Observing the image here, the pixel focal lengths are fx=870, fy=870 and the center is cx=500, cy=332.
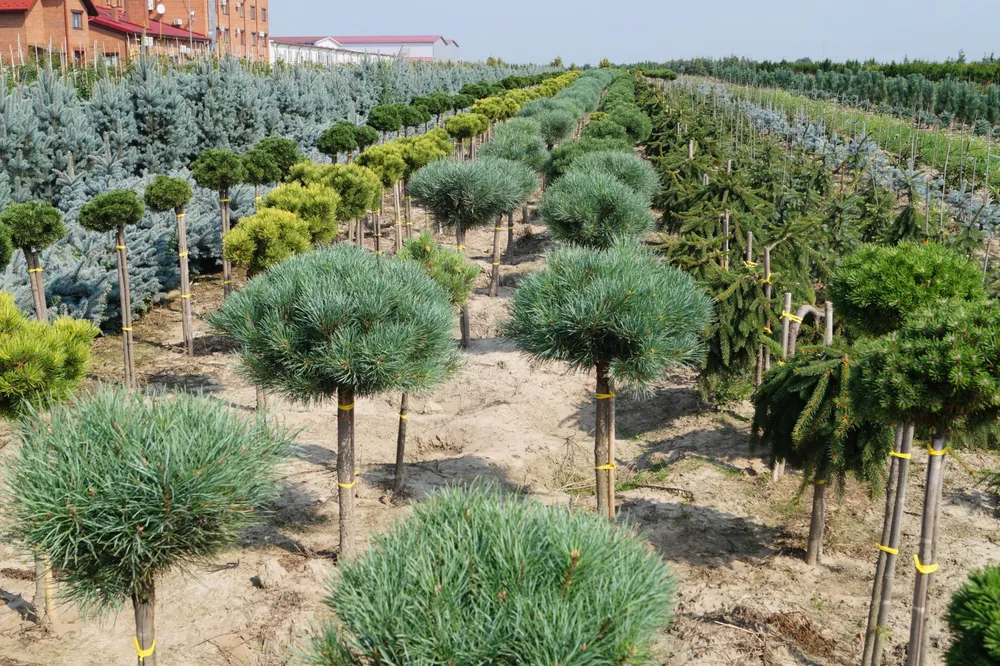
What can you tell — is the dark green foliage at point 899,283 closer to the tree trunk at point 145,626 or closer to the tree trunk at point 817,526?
the tree trunk at point 817,526

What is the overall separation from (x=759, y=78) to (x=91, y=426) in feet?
224

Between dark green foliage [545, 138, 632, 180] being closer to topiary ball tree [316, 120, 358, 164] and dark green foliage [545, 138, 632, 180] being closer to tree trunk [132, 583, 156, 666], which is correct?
topiary ball tree [316, 120, 358, 164]

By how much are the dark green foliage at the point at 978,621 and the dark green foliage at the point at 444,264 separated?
746cm

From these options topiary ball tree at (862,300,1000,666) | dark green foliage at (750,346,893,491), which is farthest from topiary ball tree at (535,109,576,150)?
topiary ball tree at (862,300,1000,666)

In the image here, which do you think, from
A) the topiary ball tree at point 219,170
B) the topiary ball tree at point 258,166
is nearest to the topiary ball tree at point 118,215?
the topiary ball tree at point 219,170

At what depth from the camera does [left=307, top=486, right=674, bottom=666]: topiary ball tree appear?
3094 mm

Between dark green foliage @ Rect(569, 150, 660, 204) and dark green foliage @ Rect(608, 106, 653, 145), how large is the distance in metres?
11.7

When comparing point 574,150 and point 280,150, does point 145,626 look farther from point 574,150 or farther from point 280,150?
point 574,150

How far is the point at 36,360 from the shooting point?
17.4ft

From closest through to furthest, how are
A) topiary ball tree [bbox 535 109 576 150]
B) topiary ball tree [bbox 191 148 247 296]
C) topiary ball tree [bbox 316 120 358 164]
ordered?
topiary ball tree [bbox 191 148 247 296] < topiary ball tree [bbox 316 120 358 164] < topiary ball tree [bbox 535 109 576 150]

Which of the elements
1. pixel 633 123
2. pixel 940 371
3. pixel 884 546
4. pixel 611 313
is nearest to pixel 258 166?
pixel 611 313

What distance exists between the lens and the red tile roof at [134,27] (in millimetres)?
47719

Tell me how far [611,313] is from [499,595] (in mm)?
3630

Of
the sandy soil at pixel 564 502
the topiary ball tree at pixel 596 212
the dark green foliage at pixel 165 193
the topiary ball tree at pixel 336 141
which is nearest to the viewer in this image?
the sandy soil at pixel 564 502
